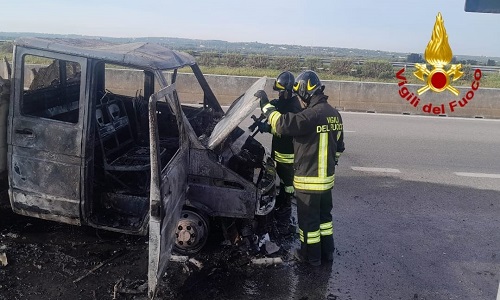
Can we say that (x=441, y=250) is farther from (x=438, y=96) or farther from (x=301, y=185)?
(x=438, y=96)

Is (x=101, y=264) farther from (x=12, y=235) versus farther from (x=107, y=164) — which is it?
(x=12, y=235)

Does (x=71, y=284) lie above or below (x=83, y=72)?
below

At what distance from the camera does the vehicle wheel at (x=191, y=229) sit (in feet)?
14.4

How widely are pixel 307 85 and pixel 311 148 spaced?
0.64 metres

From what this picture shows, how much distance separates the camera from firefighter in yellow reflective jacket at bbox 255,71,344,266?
4.30m

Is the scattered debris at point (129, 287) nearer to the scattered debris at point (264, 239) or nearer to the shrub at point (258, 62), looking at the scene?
the scattered debris at point (264, 239)

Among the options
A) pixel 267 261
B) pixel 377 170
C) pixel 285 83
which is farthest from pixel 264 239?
pixel 377 170

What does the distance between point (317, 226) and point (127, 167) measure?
1.95m

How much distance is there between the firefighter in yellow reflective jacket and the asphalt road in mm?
403

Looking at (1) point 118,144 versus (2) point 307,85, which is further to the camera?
(1) point 118,144

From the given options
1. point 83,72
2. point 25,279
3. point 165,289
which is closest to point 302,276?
point 165,289

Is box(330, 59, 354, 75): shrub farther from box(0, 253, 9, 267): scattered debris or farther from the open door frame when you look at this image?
box(0, 253, 9, 267): scattered debris

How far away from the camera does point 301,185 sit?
4.46 m

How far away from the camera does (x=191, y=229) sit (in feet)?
14.4
